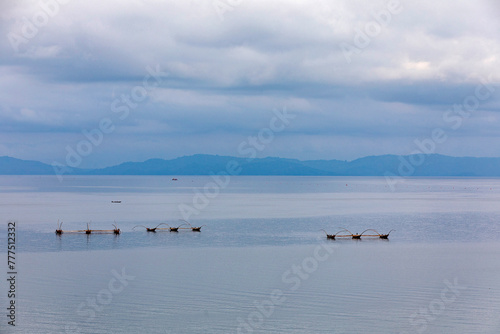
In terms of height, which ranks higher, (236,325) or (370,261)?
(370,261)

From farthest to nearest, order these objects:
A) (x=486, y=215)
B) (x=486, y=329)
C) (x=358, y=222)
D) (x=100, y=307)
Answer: (x=486, y=215), (x=358, y=222), (x=100, y=307), (x=486, y=329)

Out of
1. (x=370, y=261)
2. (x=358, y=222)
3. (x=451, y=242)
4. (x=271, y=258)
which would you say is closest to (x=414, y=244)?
(x=451, y=242)

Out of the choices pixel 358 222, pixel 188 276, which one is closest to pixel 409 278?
pixel 188 276

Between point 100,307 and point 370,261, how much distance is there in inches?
743

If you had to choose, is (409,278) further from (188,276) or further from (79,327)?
(79,327)

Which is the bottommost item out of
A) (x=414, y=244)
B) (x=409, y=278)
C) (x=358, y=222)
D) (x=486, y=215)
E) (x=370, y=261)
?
(x=409, y=278)

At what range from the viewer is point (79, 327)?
74.7 feet

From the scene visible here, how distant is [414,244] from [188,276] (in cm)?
2189

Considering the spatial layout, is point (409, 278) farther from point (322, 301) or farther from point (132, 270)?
point (132, 270)

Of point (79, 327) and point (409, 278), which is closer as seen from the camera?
point (79, 327)

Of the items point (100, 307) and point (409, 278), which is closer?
point (100, 307)

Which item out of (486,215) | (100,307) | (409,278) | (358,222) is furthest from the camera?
(486,215)

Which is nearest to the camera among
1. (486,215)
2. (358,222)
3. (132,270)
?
(132,270)

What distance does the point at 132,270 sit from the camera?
1323 inches
